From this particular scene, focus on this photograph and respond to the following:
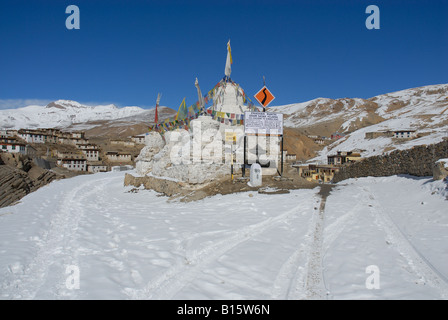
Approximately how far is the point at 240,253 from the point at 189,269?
1218mm

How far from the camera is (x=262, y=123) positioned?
47.3 ft

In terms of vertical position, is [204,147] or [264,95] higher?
[264,95]

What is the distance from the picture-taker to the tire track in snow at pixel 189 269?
4.01 meters

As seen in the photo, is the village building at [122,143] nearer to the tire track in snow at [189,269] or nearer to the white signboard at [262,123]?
the white signboard at [262,123]

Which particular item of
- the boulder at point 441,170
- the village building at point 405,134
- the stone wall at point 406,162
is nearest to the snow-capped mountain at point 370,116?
the village building at point 405,134

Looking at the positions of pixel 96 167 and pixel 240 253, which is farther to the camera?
pixel 96 167

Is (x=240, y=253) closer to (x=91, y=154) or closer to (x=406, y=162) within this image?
(x=406, y=162)

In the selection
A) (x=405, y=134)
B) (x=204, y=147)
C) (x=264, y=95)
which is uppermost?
(x=405, y=134)

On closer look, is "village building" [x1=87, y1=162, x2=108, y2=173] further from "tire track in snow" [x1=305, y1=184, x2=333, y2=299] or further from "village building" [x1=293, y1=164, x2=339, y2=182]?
"tire track in snow" [x1=305, y1=184, x2=333, y2=299]

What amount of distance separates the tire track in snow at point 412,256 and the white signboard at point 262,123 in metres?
7.45

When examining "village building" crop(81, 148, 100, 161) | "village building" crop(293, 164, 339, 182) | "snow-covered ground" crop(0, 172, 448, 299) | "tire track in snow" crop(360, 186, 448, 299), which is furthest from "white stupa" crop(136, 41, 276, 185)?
"village building" crop(81, 148, 100, 161)

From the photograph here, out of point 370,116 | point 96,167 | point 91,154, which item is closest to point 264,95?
point 96,167
